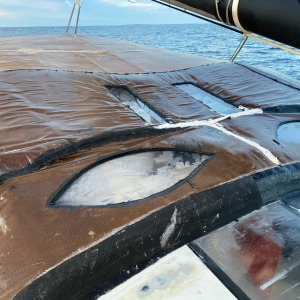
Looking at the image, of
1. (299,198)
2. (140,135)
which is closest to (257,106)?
(299,198)

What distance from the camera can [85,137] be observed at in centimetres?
308

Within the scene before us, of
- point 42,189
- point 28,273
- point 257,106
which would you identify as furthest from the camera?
A: point 257,106

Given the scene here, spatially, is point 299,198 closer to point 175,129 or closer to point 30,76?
point 175,129

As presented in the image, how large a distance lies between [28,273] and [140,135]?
1.76 metres

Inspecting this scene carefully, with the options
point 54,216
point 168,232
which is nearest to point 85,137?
point 54,216

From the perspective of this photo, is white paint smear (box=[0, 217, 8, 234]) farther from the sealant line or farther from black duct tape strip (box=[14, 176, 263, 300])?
the sealant line

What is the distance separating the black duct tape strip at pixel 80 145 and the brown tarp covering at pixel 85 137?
0.02 metres

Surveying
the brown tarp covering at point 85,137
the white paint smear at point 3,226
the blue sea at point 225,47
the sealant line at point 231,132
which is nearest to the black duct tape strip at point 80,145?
the brown tarp covering at point 85,137

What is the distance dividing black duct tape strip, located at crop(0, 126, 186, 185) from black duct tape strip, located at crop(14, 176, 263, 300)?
3.20 feet

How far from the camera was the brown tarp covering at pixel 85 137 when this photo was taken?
6.82ft

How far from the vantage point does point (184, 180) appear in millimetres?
2672

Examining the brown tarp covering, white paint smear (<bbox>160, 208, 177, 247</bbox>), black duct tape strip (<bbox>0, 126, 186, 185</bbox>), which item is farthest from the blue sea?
white paint smear (<bbox>160, 208, 177, 247</bbox>)

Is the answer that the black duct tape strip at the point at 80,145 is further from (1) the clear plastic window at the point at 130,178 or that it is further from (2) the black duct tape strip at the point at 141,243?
(2) the black duct tape strip at the point at 141,243

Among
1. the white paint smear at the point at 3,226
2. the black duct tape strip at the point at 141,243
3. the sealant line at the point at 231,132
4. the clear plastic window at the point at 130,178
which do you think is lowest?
the black duct tape strip at the point at 141,243
